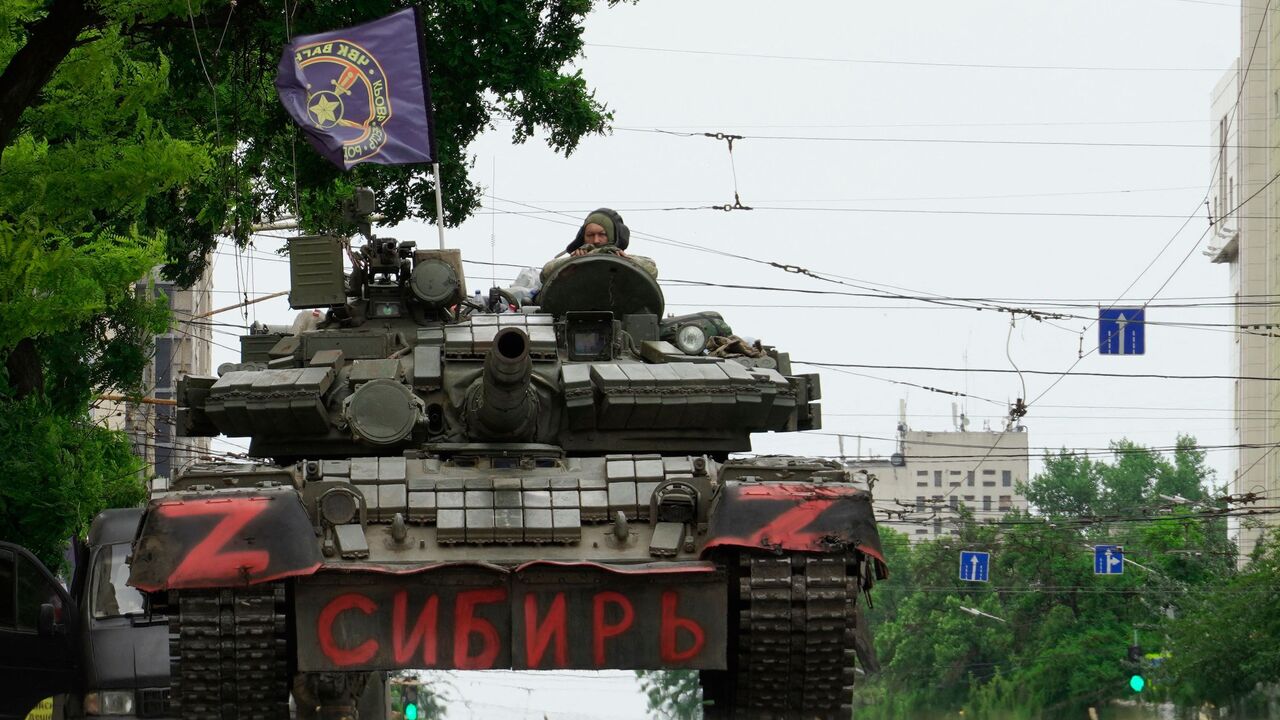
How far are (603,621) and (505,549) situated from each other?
2.45 ft

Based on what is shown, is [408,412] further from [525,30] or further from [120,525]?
[525,30]

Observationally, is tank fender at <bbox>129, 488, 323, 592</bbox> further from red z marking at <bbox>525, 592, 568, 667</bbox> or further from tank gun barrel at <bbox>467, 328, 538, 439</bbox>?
tank gun barrel at <bbox>467, 328, 538, 439</bbox>

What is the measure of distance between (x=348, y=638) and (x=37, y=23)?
21.6ft

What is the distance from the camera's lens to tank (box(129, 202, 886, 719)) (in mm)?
12492

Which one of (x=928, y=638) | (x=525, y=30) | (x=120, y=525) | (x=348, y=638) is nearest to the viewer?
(x=348, y=638)

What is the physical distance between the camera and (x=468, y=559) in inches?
503

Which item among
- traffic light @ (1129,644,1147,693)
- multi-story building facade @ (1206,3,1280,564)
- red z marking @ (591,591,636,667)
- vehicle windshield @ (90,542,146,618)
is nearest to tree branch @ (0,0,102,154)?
→ vehicle windshield @ (90,542,146,618)

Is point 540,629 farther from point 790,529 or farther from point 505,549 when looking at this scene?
point 790,529

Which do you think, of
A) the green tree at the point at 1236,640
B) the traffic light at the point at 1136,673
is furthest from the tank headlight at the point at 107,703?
the green tree at the point at 1236,640

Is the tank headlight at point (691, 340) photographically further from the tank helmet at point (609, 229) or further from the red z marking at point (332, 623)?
the red z marking at point (332, 623)

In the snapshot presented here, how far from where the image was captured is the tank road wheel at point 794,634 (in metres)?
12.6

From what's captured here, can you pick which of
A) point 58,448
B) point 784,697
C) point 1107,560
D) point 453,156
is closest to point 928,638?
point 1107,560

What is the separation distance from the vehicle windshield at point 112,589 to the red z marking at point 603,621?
6587mm

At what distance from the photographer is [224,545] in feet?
40.4
